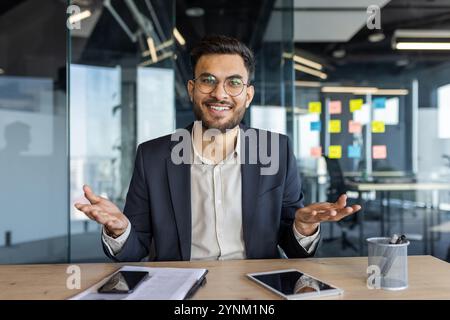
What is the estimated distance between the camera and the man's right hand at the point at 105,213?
1.09m

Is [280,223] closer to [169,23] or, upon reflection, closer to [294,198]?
[294,198]

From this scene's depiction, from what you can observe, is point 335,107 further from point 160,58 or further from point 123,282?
point 123,282

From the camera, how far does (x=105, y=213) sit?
1160mm

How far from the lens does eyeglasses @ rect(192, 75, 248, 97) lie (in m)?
1.51

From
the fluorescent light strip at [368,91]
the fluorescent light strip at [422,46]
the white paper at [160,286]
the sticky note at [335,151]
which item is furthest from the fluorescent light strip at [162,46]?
the white paper at [160,286]

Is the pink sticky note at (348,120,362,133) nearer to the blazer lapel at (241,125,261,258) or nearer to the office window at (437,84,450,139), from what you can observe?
the office window at (437,84,450,139)

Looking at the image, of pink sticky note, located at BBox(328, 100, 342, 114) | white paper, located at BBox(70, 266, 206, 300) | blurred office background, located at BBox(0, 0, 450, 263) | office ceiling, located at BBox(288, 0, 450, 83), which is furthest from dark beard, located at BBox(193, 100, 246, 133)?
pink sticky note, located at BBox(328, 100, 342, 114)

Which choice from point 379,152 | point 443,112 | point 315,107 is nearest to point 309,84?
point 315,107

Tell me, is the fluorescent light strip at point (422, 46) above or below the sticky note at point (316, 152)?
above

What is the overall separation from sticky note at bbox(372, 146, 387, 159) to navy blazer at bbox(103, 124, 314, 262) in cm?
355

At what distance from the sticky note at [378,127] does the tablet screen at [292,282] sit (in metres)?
4.10

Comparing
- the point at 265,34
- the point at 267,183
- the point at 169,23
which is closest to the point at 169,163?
the point at 267,183

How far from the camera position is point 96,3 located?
4.61 meters

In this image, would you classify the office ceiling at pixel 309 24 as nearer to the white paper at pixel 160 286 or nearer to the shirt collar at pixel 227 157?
the shirt collar at pixel 227 157
